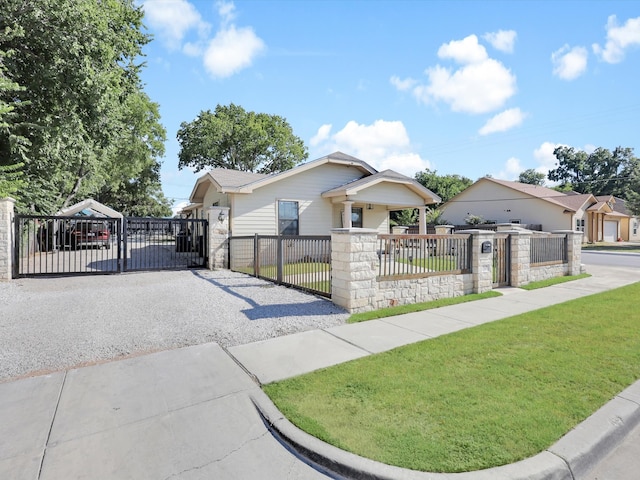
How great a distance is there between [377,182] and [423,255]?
22.5 ft

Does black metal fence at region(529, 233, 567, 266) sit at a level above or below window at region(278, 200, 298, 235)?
below

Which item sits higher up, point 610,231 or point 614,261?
point 610,231

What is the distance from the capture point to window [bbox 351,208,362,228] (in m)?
15.2

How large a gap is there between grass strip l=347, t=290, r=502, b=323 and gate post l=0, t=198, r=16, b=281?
8.86 m

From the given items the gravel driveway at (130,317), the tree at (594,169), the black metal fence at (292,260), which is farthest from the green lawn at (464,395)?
the tree at (594,169)

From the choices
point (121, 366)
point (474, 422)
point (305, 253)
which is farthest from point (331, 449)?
point (305, 253)


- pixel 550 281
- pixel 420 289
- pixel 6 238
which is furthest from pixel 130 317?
pixel 550 281

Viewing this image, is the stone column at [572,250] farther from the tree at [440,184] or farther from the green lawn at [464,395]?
the tree at [440,184]

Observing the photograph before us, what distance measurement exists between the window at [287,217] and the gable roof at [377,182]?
4.70 feet

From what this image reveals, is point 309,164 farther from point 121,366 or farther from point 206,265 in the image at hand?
point 121,366

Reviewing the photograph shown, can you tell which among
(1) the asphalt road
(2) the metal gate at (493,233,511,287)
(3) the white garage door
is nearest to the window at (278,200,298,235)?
(2) the metal gate at (493,233,511,287)

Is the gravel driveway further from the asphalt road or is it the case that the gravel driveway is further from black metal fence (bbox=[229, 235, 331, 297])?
the asphalt road

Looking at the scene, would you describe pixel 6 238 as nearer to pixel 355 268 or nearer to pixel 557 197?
pixel 355 268

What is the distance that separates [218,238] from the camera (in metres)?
11.8
